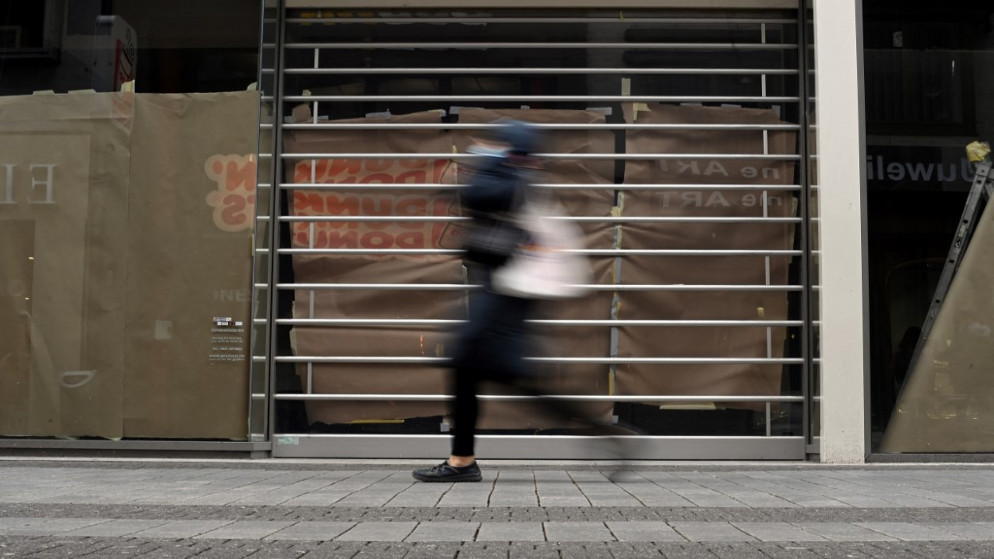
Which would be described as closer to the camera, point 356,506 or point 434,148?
point 356,506

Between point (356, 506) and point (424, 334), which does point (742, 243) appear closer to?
point (424, 334)

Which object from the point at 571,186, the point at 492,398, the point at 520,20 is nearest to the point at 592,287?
the point at 571,186

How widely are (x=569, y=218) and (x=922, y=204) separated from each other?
9.49 ft

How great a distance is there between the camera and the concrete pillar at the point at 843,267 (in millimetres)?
8320

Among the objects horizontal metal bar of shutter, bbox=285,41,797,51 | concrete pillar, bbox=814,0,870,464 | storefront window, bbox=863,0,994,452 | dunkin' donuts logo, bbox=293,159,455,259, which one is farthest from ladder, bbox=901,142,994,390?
dunkin' donuts logo, bbox=293,159,455,259

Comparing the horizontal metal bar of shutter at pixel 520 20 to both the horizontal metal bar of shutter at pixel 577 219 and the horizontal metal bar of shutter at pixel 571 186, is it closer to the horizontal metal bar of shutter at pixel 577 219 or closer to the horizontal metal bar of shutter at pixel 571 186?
the horizontal metal bar of shutter at pixel 571 186

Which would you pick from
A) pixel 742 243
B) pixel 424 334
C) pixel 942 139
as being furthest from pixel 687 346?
pixel 942 139

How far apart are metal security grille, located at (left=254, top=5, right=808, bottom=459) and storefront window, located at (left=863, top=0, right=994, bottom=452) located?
23.8 inches

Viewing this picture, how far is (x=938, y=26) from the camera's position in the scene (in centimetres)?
898

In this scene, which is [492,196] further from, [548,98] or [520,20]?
[520,20]

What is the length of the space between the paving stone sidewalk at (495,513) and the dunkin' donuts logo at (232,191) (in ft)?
6.68

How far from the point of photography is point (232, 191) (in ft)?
28.6

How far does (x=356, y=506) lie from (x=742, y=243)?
4586mm

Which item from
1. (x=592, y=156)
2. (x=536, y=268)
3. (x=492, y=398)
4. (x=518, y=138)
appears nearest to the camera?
(x=536, y=268)
